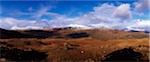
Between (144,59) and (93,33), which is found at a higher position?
(93,33)

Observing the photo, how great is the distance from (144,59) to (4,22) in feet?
18.3

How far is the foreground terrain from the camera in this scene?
1451 centimetres

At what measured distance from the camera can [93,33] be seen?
15.3 meters

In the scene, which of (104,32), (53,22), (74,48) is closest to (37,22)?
(53,22)

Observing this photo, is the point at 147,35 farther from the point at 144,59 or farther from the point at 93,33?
the point at 93,33

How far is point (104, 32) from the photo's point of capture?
49.7 feet

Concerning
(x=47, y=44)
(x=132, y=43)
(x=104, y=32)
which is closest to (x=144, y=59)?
(x=132, y=43)

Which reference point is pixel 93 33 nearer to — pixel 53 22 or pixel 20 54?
pixel 53 22

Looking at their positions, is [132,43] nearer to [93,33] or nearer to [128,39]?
[128,39]

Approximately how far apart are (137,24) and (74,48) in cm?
266

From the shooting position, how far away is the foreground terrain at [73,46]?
14508 millimetres

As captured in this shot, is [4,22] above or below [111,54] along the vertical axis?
above

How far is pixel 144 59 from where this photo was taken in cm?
1455

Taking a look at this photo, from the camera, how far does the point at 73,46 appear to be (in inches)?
584
